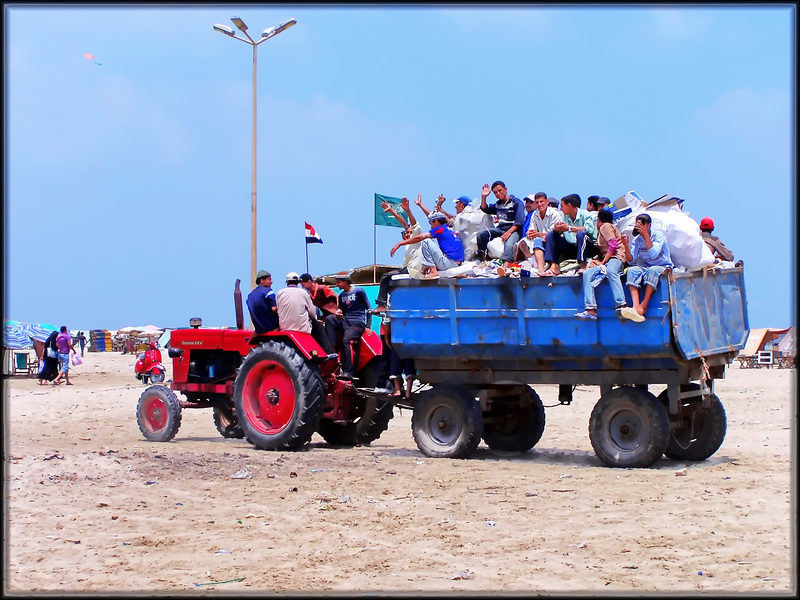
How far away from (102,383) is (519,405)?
700 inches

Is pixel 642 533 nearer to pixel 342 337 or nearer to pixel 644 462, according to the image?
pixel 644 462

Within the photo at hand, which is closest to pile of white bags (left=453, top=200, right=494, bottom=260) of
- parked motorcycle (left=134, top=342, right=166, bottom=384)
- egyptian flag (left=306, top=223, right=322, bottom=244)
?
egyptian flag (left=306, top=223, right=322, bottom=244)

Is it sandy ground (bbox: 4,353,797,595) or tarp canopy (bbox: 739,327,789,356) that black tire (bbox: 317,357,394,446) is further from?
tarp canopy (bbox: 739,327,789,356)

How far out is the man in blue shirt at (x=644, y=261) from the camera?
10.1m

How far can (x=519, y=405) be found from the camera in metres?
12.6

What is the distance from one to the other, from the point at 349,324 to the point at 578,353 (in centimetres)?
318

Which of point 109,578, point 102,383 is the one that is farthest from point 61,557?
point 102,383

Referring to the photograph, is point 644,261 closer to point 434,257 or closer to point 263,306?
point 434,257

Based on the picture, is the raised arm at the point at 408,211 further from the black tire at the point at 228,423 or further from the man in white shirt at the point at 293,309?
the black tire at the point at 228,423

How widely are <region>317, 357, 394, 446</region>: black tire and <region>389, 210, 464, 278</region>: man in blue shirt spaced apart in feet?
7.72

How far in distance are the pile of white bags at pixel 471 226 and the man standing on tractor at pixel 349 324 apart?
4.79 feet

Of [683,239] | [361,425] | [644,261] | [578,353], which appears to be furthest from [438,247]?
[361,425]

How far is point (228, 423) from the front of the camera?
14.5 meters

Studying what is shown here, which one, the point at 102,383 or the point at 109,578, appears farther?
the point at 102,383
